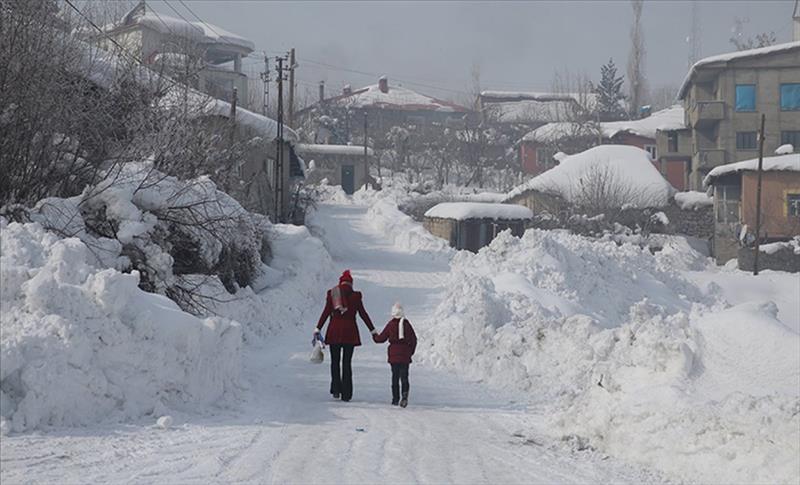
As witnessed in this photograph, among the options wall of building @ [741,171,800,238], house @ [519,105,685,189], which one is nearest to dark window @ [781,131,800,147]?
wall of building @ [741,171,800,238]

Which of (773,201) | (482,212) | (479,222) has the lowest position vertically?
(479,222)

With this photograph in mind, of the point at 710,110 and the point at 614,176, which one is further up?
the point at 710,110

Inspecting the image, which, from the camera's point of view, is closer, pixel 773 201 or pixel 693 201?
pixel 773 201

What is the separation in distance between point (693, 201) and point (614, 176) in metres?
4.82

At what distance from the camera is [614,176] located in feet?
186

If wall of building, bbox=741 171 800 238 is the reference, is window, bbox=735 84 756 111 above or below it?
above

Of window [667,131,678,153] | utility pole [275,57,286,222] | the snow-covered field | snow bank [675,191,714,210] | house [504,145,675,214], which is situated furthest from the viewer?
window [667,131,678,153]

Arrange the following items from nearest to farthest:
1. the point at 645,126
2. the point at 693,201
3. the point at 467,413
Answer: the point at 467,413
the point at 693,201
the point at 645,126

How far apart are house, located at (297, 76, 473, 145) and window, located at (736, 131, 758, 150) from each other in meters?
34.9

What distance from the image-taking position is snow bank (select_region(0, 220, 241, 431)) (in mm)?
7586

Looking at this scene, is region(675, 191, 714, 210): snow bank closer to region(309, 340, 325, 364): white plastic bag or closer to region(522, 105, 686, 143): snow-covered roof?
region(522, 105, 686, 143): snow-covered roof

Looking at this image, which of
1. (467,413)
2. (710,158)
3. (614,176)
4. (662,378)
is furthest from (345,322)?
(710,158)

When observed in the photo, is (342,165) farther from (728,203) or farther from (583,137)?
(728,203)

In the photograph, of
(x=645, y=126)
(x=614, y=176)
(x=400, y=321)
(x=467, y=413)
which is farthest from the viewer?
(x=645, y=126)
